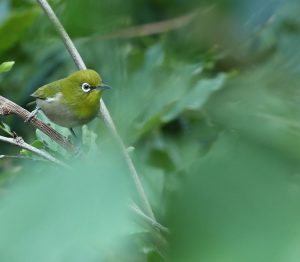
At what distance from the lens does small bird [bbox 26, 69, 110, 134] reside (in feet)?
7.29

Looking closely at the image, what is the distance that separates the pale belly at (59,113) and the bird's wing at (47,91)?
0.03 meters

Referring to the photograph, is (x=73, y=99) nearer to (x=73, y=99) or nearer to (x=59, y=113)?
(x=73, y=99)

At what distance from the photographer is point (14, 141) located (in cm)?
120

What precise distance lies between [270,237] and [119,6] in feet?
0.89

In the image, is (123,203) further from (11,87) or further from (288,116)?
(11,87)

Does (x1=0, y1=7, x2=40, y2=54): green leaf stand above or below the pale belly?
above

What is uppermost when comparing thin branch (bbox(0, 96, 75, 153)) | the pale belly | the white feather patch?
the white feather patch

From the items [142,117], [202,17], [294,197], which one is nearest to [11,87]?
[142,117]

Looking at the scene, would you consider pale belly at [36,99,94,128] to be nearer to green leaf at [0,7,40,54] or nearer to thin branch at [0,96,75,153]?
green leaf at [0,7,40,54]

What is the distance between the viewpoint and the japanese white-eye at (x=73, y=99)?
222 centimetres

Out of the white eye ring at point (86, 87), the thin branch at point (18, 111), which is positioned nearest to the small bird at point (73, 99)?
the white eye ring at point (86, 87)

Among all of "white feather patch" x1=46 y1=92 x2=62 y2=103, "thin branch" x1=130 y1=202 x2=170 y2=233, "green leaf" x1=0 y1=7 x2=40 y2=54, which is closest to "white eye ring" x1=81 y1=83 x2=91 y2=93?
"white feather patch" x1=46 y1=92 x2=62 y2=103

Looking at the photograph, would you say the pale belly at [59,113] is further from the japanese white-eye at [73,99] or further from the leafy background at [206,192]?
the leafy background at [206,192]

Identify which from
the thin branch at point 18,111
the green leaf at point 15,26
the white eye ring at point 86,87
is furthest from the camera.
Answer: the green leaf at point 15,26
